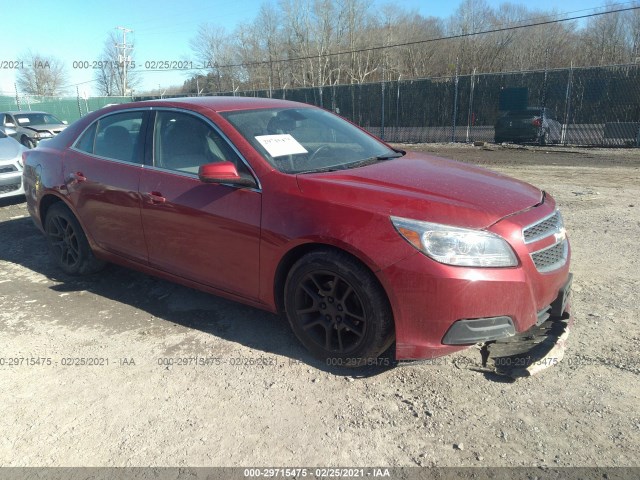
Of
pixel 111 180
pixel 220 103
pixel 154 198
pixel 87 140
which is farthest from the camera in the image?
pixel 87 140

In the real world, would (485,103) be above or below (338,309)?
above

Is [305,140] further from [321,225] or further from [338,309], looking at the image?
[338,309]

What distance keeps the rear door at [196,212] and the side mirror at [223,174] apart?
55 mm

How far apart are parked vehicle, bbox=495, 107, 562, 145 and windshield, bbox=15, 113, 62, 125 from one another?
16.0 meters

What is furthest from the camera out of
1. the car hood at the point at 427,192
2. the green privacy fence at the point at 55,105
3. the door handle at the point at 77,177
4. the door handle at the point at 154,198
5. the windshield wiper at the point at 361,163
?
the green privacy fence at the point at 55,105

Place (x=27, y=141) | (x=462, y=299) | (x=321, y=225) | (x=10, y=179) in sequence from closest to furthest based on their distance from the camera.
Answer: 1. (x=462, y=299)
2. (x=321, y=225)
3. (x=10, y=179)
4. (x=27, y=141)

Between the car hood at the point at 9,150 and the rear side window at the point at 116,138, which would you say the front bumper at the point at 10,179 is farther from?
the rear side window at the point at 116,138

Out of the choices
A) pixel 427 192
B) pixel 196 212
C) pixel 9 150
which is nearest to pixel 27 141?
pixel 9 150

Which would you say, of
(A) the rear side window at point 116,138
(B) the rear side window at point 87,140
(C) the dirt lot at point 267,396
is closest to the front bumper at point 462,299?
(C) the dirt lot at point 267,396

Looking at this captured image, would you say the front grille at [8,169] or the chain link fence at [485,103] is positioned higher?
the chain link fence at [485,103]

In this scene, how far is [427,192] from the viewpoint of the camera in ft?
9.09

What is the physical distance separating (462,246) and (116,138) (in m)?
3.14

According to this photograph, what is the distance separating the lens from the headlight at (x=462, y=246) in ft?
8.13

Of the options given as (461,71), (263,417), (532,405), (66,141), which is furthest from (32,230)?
(461,71)
